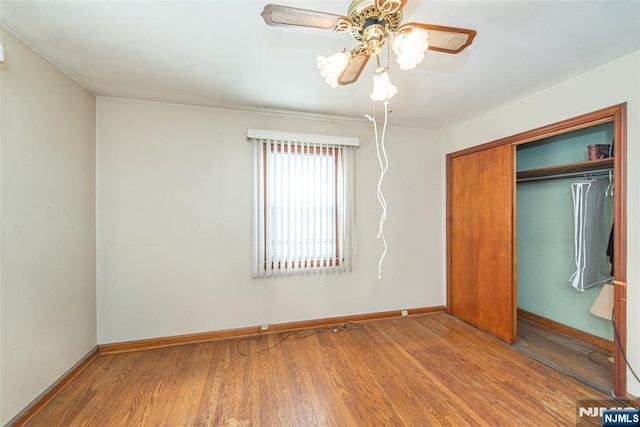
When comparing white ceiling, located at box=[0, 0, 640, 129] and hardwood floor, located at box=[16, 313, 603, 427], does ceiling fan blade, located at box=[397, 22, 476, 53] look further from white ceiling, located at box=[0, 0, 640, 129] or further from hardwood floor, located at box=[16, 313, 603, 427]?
hardwood floor, located at box=[16, 313, 603, 427]

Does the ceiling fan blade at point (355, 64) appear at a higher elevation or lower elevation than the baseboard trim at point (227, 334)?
higher

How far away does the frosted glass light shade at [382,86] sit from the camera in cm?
112

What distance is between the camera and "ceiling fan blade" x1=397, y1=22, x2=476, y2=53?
3.12 ft

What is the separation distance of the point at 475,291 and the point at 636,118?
6.32ft

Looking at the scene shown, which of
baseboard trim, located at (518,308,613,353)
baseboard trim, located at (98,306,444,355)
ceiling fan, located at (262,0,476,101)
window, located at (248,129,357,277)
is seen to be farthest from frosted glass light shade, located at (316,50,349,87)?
baseboard trim, located at (518,308,613,353)

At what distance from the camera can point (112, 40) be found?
4.98 feet

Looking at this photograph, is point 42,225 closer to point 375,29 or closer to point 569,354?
point 375,29

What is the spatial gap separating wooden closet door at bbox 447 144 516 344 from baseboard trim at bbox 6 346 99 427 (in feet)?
12.4

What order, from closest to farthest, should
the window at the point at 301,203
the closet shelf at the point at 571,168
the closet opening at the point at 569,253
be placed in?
1. the closet shelf at the point at 571,168
2. the closet opening at the point at 569,253
3. the window at the point at 301,203

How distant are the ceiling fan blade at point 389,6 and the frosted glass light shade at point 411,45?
0.27 ft

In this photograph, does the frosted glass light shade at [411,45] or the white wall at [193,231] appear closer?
the frosted glass light shade at [411,45]

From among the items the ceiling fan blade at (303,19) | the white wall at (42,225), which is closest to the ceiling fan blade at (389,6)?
the ceiling fan blade at (303,19)

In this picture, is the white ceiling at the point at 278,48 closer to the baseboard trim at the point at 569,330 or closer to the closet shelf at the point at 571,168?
the closet shelf at the point at 571,168

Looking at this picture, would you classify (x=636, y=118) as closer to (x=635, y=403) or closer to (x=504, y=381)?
(x=635, y=403)
